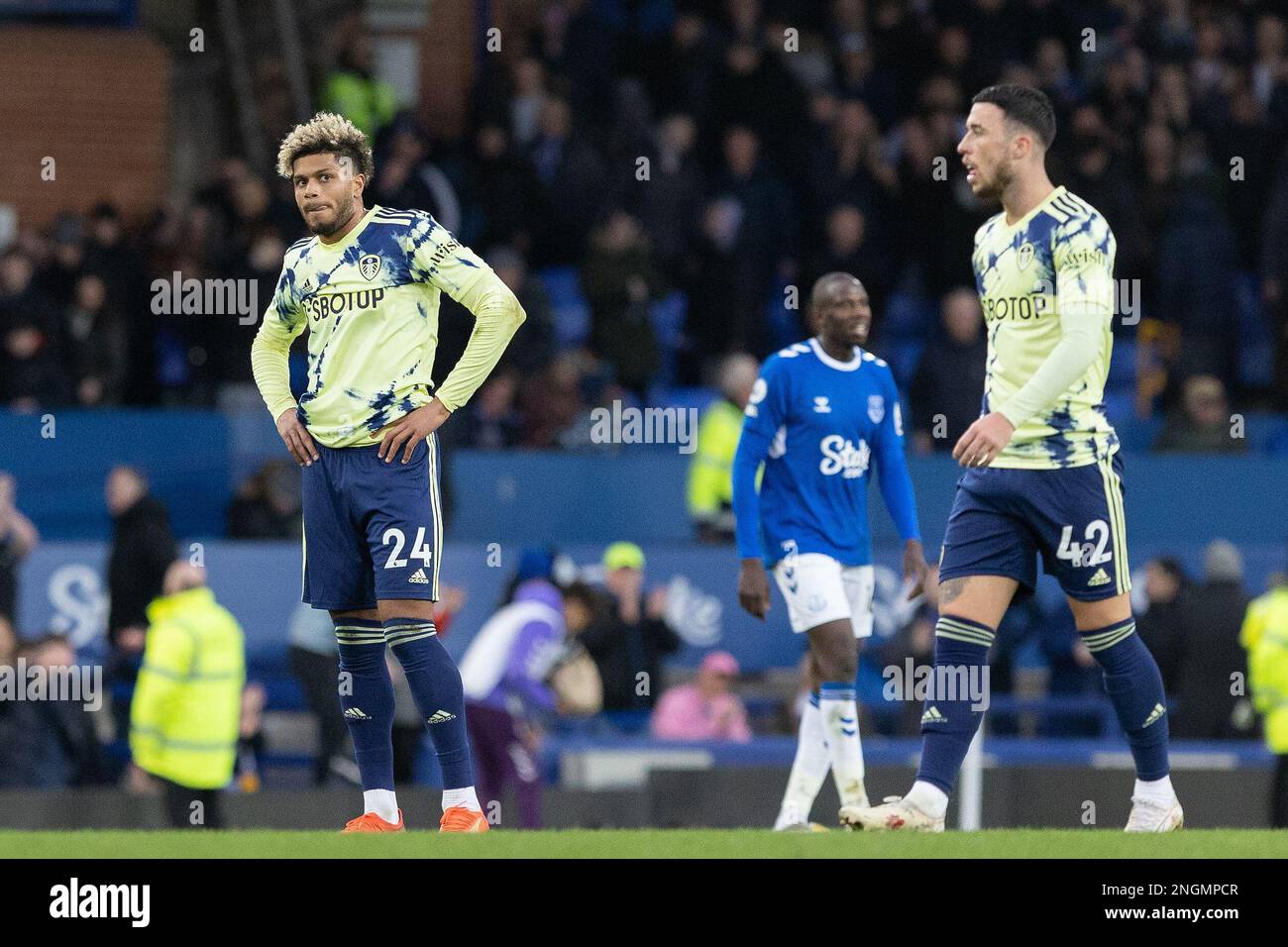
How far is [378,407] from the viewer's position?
24.5 ft

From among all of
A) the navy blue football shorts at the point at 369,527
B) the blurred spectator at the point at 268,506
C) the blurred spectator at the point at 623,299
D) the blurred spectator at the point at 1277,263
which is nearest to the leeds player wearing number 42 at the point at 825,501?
the navy blue football shorts at the point at 369,527

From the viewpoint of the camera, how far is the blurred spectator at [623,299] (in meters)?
16.8

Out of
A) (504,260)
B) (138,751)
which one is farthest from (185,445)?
(138,751)

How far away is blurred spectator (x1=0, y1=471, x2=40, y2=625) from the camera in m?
14.6

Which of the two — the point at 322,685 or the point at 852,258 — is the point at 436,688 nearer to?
the point at 322,685

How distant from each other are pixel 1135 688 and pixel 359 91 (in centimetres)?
1239

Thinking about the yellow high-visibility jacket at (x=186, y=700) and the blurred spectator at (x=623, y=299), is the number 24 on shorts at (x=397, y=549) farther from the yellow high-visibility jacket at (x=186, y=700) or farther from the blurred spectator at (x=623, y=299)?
the blurred spectator at (x=623, y=299)

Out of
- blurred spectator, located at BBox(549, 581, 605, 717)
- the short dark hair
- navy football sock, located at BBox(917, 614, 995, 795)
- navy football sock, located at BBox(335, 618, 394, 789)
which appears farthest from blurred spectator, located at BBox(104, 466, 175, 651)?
the short dark hair

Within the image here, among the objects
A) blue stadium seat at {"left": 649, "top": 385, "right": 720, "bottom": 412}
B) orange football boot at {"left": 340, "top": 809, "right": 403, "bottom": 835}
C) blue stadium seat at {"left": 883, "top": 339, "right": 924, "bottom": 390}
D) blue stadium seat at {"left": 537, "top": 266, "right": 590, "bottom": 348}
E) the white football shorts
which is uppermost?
blue stadium seat at {"left": 537, "top": 266, "right": 590, "bottom": 348}

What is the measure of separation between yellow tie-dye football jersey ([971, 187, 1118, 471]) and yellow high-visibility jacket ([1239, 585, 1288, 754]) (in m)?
6.10

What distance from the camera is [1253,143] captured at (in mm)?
17875

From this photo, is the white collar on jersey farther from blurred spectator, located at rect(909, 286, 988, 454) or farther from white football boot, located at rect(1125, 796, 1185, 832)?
blurred spectator, located at rect(909, 286, 988, 454)

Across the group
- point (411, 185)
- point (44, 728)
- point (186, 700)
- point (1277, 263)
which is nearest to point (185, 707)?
point (186, 700)
